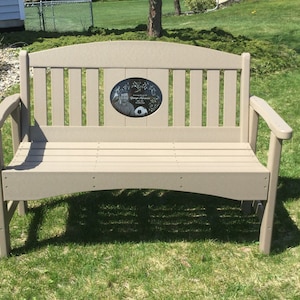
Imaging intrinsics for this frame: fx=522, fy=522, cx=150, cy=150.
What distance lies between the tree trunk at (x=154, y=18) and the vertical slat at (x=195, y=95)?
21.2ft

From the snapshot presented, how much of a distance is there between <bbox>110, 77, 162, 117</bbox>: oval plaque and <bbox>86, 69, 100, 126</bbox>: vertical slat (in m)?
0.12

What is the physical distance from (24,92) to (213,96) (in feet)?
4.58

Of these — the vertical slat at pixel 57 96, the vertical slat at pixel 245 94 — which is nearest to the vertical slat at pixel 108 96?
the vertical slat at pixel 57 96

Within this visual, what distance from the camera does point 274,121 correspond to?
3.28m

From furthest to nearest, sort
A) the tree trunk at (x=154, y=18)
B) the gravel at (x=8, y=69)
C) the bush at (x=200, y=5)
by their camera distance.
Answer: the bush at (x=200, y=5), the tree trunk at (x=154, y=18), the gravel at (x=8, y=69)

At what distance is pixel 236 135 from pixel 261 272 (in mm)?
1083

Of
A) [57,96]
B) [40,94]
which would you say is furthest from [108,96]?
[40,94]

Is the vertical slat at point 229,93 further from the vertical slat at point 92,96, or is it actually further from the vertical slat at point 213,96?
the vertical slat at point 92,96

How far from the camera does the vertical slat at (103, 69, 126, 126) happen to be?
3889 mm

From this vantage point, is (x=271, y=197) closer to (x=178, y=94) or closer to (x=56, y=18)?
(x=178, y=94)

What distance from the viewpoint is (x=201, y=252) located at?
141 inches

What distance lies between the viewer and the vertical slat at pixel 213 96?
3.89 m

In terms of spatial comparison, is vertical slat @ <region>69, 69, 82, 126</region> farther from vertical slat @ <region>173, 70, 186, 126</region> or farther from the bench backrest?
vertical slat @ <region>173, 70, 186, 126</region>

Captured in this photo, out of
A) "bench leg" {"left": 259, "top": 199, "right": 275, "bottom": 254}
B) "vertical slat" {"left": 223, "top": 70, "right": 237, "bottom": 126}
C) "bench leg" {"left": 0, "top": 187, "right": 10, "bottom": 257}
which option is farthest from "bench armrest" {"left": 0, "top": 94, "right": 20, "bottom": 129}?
"bench leg" {"left": 259, "top": 199, "right": 275, "bottom": 254}
